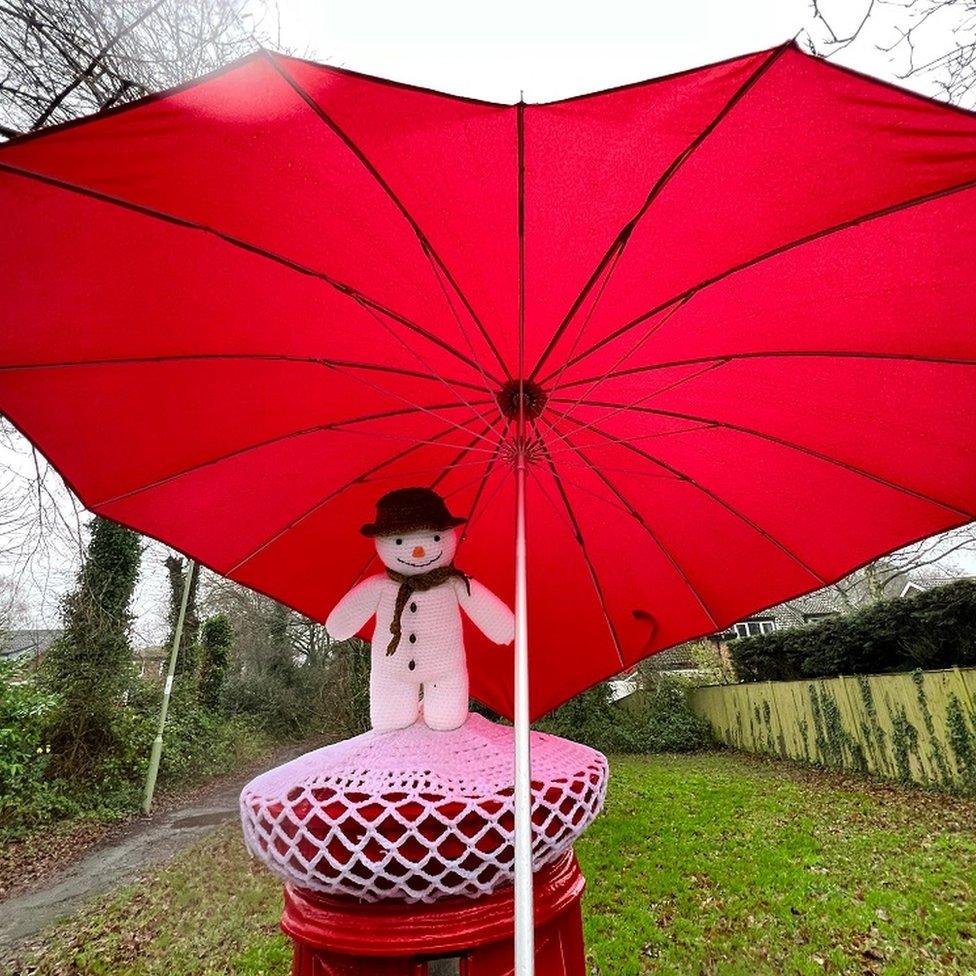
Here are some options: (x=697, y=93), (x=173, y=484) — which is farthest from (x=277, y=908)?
(x=697, y=93)

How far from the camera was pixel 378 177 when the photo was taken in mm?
1211

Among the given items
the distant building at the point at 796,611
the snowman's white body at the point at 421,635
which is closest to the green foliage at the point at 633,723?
the distant building at the point at 796,611

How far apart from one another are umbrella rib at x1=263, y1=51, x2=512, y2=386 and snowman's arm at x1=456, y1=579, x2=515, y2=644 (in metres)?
0.69

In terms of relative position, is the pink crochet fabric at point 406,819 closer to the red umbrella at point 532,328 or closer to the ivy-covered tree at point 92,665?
the red umbrella at point 532,328

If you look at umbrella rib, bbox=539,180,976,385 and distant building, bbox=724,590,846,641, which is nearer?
umbrella rib, bbox=539,180,976,385

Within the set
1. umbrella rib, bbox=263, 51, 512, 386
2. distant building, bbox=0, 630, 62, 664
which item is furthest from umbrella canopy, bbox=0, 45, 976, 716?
distant building, bbox=0, 630, 62, 664

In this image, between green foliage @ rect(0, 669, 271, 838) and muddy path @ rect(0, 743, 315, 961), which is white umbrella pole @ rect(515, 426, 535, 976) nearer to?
muddy path @ rect(0, 743, 315, 961)

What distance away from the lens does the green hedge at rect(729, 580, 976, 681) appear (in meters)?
8.96

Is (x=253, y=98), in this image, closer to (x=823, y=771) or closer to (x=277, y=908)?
(x=277, y=908)

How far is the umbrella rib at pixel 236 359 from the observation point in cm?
155

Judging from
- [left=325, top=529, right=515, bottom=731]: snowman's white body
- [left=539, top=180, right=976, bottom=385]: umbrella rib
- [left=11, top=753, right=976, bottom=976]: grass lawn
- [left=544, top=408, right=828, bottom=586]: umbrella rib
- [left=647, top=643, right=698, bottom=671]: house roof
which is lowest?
[left=11, top=753, right=976, bottom=976]: grass lawn

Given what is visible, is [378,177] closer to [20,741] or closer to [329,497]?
[329,497]

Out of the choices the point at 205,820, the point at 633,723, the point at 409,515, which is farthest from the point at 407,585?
the point at 633,723

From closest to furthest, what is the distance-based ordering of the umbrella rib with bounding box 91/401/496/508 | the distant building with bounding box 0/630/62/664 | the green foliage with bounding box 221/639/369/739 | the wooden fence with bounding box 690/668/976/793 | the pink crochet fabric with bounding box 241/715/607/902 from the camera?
the pink crochet fabric with bounding box 241/715/607/902 → the umbrella rib with bounding box 91/401/496/508 → the wooden fence with bounding box 690/668/976/793 → the distant building with bounding box 0/630/62/664 → the green foliage with bounding box 221/639/369/739
